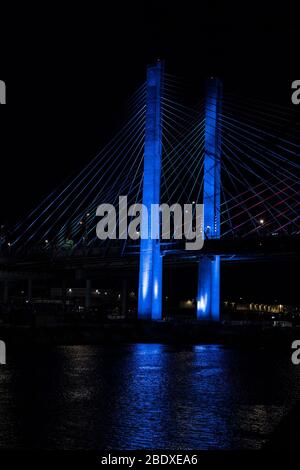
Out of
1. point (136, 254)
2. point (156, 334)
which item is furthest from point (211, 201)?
point (156, 334)

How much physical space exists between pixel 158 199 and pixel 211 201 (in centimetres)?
344

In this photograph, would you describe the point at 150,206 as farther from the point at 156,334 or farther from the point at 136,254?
the point at 156,334

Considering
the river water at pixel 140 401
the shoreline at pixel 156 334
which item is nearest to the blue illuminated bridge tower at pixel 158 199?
the shoreline at pixel 156 334

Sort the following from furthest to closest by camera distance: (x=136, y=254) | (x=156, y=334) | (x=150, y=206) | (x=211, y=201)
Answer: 1. (x=136, y=254)
2. (x=211, y=201)
3. (x=150, y=206)
4. (x=156, y=334)

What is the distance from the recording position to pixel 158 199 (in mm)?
34031

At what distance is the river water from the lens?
8820 mm

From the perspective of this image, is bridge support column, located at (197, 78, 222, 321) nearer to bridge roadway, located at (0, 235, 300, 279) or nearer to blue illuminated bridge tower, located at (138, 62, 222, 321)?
blue illuminated bridge tower, located at (138, 62, 222, 321)

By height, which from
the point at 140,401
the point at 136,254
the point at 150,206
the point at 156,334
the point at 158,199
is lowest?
the point at 140,401

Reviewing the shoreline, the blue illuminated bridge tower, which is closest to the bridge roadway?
the blue illuminated bridge tower

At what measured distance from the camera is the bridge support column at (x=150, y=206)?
112 feet

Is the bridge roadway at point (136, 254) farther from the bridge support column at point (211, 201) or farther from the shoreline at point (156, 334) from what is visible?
the shoreline at point (156, 334)

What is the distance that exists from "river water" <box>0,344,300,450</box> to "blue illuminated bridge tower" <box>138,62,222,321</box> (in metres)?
12.3

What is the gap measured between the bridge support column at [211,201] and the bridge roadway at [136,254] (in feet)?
2.98
